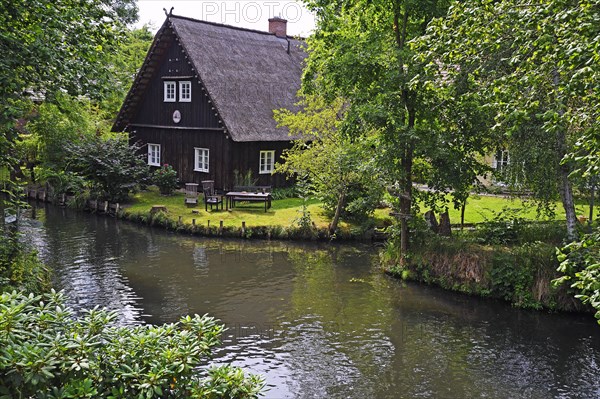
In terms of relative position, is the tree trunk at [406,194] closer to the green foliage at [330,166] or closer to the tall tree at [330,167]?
the green foliage at [330,166]

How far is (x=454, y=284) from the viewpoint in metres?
18.1

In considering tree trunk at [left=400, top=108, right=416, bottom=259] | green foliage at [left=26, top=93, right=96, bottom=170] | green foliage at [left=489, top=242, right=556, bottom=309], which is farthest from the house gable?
green foliage at [left=489, top=242, right=556, bottom=309]

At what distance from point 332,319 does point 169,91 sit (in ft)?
71.5

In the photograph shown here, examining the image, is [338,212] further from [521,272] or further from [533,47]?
[533,47]

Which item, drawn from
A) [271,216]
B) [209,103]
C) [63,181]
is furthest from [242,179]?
[63,181]

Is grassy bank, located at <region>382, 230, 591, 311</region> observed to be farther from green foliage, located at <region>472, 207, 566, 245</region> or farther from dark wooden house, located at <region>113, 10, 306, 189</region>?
dark wooden house, located at <region>113, 10, 306, 189</region>

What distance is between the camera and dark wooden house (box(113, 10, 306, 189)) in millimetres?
30875

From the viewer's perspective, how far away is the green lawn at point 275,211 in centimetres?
2533

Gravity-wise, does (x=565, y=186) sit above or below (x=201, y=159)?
below

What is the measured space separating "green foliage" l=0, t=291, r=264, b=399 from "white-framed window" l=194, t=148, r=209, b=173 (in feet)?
83.6

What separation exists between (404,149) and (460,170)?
6.09ft

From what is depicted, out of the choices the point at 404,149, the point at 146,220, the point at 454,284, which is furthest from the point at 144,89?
the point at 454,284

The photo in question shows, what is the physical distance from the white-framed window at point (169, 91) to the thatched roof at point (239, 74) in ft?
4.44

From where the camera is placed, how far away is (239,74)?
32719 millimetres
